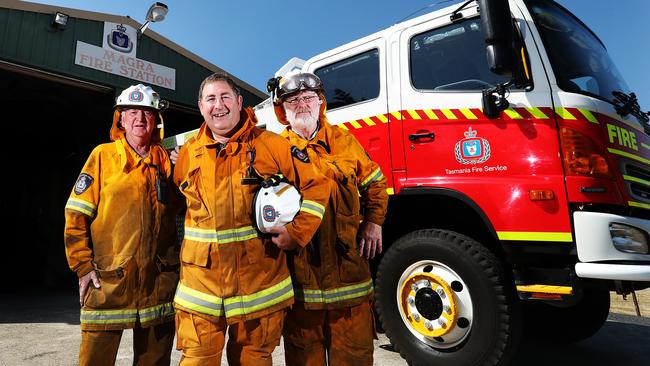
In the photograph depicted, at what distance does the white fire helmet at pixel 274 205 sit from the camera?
1.67m

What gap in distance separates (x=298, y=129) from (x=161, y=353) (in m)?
1.36

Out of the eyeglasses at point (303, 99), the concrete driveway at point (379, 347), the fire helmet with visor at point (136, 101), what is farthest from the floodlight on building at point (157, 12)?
the eyeglasses at point (303, 99)

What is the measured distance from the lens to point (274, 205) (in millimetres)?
1665

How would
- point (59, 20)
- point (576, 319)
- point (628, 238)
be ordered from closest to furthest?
point (628, 238) < point (576, 319) < point (59, 20)

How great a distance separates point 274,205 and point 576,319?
3453 mm

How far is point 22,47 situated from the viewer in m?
6.41

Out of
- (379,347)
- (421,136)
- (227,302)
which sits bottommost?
(379,347)

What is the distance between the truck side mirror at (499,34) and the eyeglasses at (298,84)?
102 cm

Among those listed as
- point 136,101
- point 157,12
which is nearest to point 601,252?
point 136,101

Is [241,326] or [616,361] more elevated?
[241,326]

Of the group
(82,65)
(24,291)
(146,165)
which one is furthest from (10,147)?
(146,165)

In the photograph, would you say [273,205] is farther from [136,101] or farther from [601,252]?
[601,252]

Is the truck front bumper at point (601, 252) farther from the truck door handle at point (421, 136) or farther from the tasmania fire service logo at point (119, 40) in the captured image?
the tasmania fire service logo at point (119, 40)

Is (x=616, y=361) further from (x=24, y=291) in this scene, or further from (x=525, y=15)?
(x=24, y=291)
